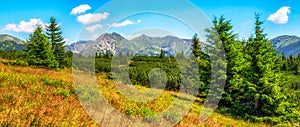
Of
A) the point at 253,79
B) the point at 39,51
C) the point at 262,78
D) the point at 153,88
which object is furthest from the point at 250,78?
the point at 39,51

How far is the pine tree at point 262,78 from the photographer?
66.6 feet

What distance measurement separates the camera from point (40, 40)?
119 ft

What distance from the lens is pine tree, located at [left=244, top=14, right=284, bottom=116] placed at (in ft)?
66.6

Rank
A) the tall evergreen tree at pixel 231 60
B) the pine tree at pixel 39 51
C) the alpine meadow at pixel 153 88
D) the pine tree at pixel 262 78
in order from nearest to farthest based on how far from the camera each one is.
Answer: the alpine meadow at pixel 153 88 < the pine tree at pixel 262 78 < the tall evergreen tree at pixel 231 60 < the pine tree at pixel 39 51

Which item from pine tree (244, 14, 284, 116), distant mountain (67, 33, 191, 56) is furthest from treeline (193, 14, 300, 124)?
distant mountain (67, 33, 191, 56)

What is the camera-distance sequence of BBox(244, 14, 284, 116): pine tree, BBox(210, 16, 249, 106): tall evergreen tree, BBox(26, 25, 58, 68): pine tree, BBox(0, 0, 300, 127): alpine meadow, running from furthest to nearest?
BBox(26, 25, 58, 68): pine tree, BBox(210, 16, 249, 106): tall evergreen tree, BBox(244, 14, 284, 116): pine tree, BBox(0, 0, 300, 127): alpine meadow

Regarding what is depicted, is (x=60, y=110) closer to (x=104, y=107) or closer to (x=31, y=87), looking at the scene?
(x=104, y=107)

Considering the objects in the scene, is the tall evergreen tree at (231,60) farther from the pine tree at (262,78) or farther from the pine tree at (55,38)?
the pine tree at (55,38)

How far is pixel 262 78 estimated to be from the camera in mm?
20219

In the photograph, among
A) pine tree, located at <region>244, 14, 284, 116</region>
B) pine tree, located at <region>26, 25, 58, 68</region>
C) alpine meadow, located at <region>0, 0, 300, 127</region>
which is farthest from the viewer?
pine tree, located at <region>26, 25, 58, 68</region>

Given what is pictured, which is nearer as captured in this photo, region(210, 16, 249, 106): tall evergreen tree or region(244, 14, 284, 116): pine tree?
region(244, 14, 284, 116): pine tree

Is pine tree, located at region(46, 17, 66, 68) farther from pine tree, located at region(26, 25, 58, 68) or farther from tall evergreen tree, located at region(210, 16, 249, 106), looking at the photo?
tall evergreen tree, located at region(210, 16, 249, 106)

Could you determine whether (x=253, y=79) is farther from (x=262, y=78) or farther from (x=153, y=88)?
(x=153, y=88)

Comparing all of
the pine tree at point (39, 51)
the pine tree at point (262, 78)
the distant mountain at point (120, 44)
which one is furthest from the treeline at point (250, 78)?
the pine tree at point (39, 51)
